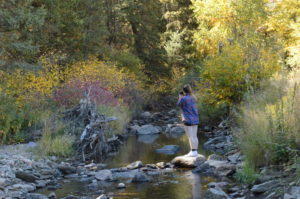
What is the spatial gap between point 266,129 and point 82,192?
13.4 feet

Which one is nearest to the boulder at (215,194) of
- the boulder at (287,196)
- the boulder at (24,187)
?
the boulder at (287,196)

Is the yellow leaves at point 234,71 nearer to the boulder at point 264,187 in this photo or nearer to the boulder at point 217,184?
the boulder at point 217,184

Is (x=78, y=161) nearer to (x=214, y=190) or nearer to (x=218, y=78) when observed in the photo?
(x=214, y=190)

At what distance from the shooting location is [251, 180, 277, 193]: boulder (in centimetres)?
846

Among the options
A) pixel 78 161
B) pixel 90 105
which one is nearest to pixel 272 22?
pixel 90 105

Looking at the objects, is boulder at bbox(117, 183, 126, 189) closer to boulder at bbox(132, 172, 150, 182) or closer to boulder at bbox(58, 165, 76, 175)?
boulder at bbox(132, 172, 150, 182)

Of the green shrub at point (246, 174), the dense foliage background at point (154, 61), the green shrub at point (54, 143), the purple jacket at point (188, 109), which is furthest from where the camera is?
the green shrub at point (54, 143)

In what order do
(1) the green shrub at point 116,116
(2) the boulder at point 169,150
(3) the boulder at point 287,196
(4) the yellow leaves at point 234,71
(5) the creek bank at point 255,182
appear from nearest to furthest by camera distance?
(3) the boulder at point 287,196, (5) the creek bank at point 255,182, (2) the boulder at point 169,150, (1) the green shrub at point 116,116, (4) the yellow leaves at point 234,71

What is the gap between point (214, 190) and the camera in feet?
28.1

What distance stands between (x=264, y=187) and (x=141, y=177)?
297 centimetres

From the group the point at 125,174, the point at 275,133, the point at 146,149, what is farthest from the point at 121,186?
the point at 146,149

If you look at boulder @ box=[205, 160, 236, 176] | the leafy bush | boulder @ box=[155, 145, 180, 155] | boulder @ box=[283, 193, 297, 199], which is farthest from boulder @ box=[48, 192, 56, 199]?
the leafy bush

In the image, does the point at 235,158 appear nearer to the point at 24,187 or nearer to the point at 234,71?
the point at 24,187

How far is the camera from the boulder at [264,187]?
8461mm
